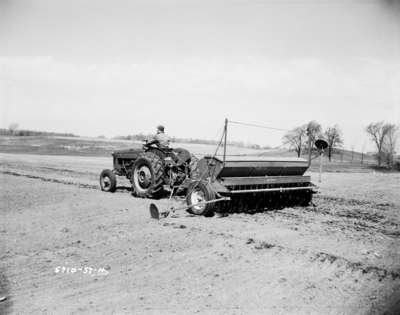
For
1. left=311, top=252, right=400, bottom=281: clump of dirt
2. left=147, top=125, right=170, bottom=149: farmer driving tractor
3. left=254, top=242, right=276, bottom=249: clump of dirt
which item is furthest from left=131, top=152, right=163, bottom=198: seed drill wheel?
left=311, top=252, right=400, bottom=281: clump of dirt

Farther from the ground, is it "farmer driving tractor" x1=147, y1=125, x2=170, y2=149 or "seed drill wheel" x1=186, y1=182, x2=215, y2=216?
"farmer driving tractor" x1=147, y1=125, x2=170, y2=149

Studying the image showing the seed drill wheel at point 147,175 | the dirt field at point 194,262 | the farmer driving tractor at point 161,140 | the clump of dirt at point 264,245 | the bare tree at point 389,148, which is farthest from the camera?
the bare tree at point 389,148

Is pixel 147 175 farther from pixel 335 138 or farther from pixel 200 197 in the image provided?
pixel 335 138

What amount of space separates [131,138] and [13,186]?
185 ft

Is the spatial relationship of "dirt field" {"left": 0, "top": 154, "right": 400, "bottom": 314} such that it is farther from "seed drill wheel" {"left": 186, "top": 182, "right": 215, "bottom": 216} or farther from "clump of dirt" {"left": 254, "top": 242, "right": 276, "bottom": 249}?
"seed drill wheel" {"left": 186, "top": 182, "right": 215, "bottom": 216}

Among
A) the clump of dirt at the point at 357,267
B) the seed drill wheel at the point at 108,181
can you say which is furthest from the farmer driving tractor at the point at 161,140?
the clump of dirt at the point at 357,267

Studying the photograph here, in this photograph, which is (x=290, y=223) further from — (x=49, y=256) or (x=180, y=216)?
(x=49, y=256)

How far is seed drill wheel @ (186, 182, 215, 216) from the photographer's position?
308 inches

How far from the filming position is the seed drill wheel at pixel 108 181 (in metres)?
11.2

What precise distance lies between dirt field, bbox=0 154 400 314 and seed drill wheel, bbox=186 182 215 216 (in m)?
0.21

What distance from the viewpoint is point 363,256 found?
18.1 feet

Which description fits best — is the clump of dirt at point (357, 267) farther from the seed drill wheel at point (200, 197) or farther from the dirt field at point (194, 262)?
the seed drill wheel at point (200, 197)

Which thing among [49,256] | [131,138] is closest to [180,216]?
[49,256]

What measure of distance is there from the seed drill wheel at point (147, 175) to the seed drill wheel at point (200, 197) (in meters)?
1.55
